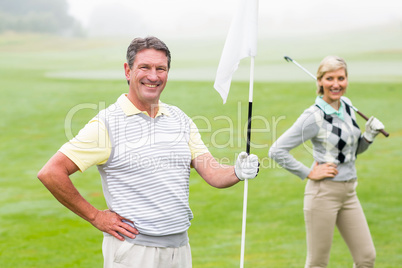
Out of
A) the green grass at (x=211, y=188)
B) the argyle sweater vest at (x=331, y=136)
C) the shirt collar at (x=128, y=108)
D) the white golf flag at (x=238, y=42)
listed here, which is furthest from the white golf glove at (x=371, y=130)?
the shirt collar at (x=128, y=108)

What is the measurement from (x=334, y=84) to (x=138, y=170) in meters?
1.90

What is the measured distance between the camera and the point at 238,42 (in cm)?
320

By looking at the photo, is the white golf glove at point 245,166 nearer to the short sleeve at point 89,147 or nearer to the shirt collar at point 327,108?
the short sleeve at point 89,147

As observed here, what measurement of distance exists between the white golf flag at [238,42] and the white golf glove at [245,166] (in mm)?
347

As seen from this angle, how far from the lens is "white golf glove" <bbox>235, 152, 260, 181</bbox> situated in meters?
2.98

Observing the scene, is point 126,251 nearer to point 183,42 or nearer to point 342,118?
point 342,118

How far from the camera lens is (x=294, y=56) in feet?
83.4

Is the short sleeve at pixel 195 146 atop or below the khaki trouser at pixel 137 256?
atop

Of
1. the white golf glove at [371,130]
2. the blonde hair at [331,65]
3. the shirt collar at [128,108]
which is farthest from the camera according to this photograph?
Answer: the white golf glove at [371,130]

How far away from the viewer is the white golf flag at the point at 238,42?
124 inches

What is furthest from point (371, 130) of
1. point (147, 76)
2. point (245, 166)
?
point (147, 76)

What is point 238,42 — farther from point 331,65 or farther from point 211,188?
point 211,188

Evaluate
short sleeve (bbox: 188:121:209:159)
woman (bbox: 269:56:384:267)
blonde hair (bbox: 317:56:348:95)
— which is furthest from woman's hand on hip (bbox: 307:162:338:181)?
short sleeve (bbox: 188:121:209:159)

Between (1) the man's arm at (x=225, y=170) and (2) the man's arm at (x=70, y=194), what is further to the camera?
(1) the man's arm at (x=225, y=170)
